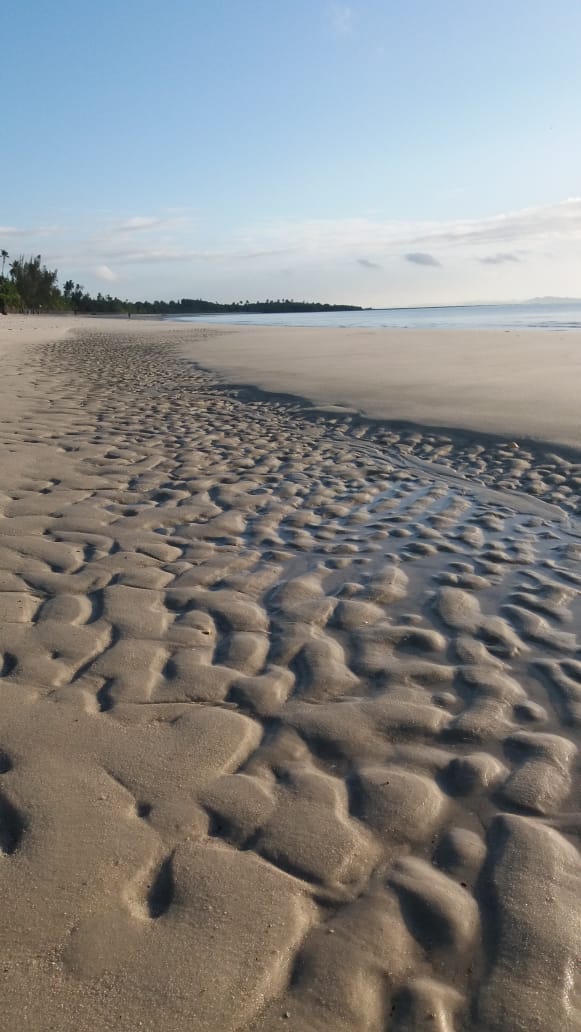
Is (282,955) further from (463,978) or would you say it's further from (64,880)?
A: (64,880)

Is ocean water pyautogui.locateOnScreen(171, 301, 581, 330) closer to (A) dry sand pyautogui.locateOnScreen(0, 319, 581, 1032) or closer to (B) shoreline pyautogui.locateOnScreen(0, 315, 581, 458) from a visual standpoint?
(B) shoreline pyautogui.locateOnScreen(0, 315, 581, 458)

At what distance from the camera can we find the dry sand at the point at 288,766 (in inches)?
74.4

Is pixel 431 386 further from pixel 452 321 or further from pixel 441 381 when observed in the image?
pixel 452 321

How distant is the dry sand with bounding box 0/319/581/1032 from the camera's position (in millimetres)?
1889

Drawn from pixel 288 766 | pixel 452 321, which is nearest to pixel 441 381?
pixel 288 766

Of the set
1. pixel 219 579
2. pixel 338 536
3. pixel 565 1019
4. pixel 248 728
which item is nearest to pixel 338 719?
pixel 248 728

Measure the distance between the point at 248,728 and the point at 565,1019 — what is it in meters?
1.48

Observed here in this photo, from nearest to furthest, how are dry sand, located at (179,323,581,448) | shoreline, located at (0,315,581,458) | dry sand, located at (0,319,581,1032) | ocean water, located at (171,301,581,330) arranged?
dry sand, located at (0,319,581,1032) < shoreline, located at (0,315,581,458) < dry sand, located at (179,323,581,448) < ocean water, located at (171,301,581,330)

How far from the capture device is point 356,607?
163 inches

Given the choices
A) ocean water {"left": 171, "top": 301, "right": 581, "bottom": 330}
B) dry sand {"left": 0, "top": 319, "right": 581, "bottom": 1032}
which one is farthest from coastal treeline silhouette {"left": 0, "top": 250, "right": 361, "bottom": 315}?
dry sand {"left": 0, "top": 319, "right": 581, "bottom": 1032}

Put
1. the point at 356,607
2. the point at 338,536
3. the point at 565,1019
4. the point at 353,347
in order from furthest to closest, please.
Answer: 1. the point at 353,347
2. the point at 338,536
3. the point at 356,607
4. the point at 565,1019

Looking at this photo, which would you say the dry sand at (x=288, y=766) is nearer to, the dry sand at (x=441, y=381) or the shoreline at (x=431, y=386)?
the shoreline at (x=431, y=386)

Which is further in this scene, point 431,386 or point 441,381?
point 441,381

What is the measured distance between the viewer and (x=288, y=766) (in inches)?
109
